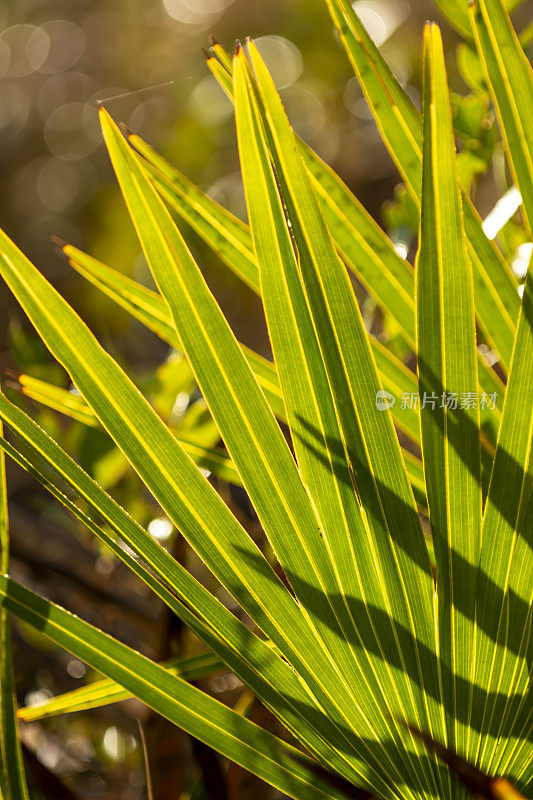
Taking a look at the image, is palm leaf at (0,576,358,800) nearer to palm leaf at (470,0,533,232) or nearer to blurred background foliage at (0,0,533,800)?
blurred background foliage at (0,0,533,800)

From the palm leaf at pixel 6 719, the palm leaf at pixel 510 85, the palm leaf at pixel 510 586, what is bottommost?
the palm leaf at pixel 6 719

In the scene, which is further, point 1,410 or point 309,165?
point 309,165

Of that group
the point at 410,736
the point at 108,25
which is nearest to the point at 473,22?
the point at 410,736

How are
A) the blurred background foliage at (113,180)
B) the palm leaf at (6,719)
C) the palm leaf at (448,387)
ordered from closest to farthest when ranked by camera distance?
1. the palm leaf at (448,387)
2. the palm leaf at (6,719)
3. the blurred background foliage at (113,180)

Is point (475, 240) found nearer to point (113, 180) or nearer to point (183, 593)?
point (183, 593)

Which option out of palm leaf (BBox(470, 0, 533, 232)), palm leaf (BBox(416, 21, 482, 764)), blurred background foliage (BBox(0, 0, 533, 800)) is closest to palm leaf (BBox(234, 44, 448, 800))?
palm leaf (BBox(416, 21, 482, 764))

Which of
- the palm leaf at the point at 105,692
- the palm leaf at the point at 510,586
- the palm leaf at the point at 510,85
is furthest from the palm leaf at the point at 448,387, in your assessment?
the palm leaf at the point at 105,692

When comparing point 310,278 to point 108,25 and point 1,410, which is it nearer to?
point 1,410

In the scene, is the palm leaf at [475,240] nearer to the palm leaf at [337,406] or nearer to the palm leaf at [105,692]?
the palm leaf at [337,406]
